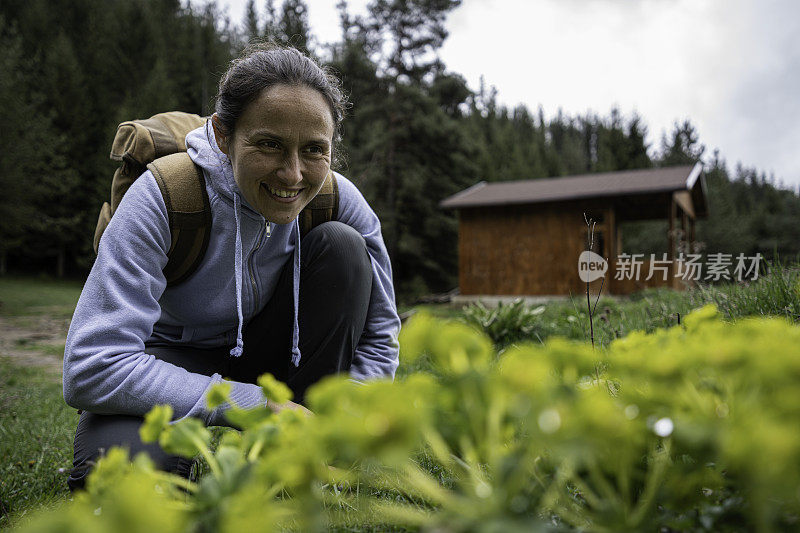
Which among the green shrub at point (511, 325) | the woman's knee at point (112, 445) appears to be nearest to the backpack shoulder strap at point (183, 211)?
the woman's knee at point (112, 445)

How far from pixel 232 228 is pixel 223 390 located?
4.44 feet

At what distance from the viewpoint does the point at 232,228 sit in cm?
186

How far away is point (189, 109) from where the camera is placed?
93.1ft

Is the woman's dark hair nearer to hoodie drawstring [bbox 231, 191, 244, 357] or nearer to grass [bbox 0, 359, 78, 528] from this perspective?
hoodie drawstring [bbox 231, 191, 244, 357]

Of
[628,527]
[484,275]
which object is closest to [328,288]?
[628,527]

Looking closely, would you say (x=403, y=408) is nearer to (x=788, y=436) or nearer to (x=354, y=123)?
(x=788, y=436)

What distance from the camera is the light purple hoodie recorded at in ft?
4.64

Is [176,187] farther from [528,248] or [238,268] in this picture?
[528,248]

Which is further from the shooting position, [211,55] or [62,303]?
[211,55]

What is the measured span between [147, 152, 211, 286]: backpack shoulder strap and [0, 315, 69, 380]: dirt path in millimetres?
5204

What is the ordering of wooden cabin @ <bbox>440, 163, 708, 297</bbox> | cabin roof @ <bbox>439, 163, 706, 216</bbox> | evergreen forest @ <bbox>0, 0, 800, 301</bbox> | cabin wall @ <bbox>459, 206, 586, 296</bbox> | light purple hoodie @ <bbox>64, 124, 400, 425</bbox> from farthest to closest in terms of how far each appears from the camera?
evergreen forest @ <bbox>0, 0, 800, 301</bbox>, cabin wall @ <bbox>459, 206, 586, 296</bbox>, wooden cabin @ <bbox>440, 163, 708, 297</bbox>, cabin roof @ <bbox>439, 163, 706, 216</bbox>, light purple hoodie @ <bbox>64, 124, 400, 425</bbox>

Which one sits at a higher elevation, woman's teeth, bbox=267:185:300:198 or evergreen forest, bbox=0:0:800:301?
evergreen forest, bbox=0:0:800:301

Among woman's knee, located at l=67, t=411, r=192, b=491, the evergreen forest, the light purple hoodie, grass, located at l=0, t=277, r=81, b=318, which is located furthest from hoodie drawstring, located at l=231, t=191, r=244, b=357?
the evergreen forest

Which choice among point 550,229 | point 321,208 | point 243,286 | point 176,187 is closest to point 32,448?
point 243,286
